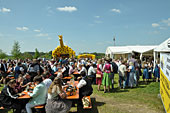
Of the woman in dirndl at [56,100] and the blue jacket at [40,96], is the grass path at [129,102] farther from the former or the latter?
the blue jacket at [40,96]

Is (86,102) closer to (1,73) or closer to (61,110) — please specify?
(61,110)

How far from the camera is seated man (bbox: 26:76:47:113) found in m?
3.45

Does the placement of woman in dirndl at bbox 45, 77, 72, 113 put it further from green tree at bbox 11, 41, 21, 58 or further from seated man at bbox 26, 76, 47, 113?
green tree at bbox 11, 41, 21, 58

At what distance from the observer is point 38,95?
11.6ft

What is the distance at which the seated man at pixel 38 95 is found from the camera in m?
3.45

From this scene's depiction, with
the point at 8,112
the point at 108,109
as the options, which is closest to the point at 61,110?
the point at 108,109

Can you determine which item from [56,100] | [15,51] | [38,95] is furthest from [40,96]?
[15,51]

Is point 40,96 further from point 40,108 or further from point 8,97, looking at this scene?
point 8,97

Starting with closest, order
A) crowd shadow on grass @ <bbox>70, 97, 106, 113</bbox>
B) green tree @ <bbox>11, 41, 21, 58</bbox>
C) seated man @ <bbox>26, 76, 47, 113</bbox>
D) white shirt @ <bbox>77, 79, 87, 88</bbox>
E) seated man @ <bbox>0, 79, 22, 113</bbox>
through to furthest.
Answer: seated man @ <bbox>26, 76, 47, 113</bbox> < seated man @ <bbox>0, 79, 22, 113</bbox> < white shirt @ <bbox>77, 79, 87, 88</bbox> < crowd shadow on grass @ <bbox>70, 97, 106, 113</bbox> < green tree @ <bbox>11, 41, 21, 58</bbox>

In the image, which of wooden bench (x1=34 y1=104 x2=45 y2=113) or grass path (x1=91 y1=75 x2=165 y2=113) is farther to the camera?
grass path (x1=91 y1=75 x2=165 y2=113)

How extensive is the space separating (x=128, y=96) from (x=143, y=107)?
111 cm

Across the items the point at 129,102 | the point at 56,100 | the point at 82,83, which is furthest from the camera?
the point at 129,102

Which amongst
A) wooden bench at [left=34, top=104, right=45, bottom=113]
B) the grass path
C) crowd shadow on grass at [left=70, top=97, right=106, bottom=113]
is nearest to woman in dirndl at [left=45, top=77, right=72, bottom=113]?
wooden bench at [left=34, top=104, right=45, bottom=113]

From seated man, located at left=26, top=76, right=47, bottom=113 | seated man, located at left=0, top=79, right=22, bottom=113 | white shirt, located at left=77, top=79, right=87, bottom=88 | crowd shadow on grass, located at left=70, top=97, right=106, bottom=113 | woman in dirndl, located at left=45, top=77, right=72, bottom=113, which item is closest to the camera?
woman in dirndl, located at left=45, top=77, right=72, bottom=113
